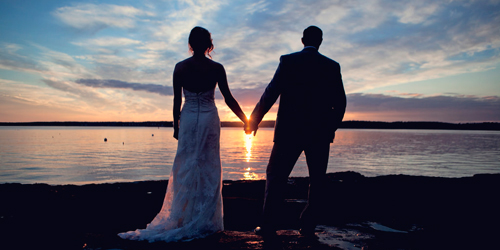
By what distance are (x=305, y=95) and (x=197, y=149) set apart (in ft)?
5.61

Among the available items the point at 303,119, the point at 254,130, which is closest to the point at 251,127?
the point at 254,130

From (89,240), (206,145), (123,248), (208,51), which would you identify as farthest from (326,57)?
(89,240)

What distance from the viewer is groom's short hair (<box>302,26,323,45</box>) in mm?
3891

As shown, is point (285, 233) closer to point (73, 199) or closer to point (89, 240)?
point (89, 240)

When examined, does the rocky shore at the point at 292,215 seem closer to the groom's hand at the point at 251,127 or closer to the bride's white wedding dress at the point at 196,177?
the bride's white wedding dress at the point at 196,177

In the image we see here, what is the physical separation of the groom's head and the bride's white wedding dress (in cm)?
151

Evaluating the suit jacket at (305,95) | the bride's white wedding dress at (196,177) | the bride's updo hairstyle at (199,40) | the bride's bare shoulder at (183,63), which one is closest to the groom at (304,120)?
the suit jacket at (305,95)

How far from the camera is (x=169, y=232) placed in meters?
3.77

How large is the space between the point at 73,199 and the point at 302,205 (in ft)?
18.5

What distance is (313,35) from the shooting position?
390 cm

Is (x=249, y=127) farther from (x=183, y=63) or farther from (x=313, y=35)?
(x=313, y=35)

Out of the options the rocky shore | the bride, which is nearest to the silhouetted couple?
the bride

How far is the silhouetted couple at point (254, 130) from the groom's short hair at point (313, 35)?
13mm

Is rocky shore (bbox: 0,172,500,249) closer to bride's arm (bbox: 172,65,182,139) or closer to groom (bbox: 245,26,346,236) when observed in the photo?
groom (bbox: 245,26,346,236)
